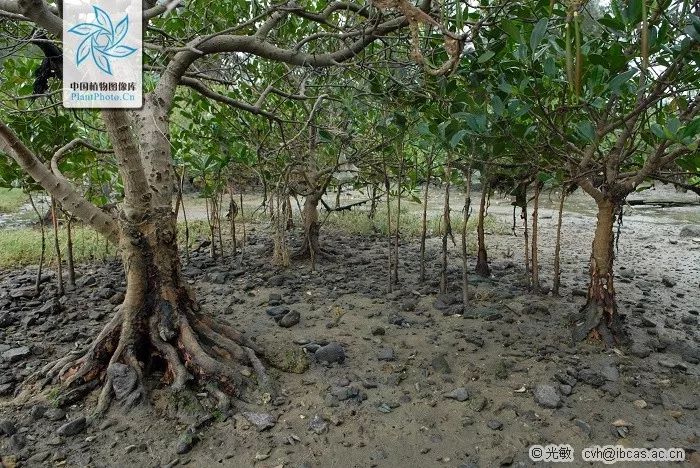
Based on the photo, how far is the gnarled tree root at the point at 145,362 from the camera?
2785 mm

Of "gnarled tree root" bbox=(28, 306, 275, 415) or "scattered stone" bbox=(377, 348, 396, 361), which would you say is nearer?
"gnarled tree root" bbox=(28, 306, 275, 415)

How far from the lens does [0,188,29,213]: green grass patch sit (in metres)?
11.6

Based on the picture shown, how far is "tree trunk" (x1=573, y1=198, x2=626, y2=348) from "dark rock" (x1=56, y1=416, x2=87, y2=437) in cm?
309

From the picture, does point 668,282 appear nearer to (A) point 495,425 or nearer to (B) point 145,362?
(A) point 495,425

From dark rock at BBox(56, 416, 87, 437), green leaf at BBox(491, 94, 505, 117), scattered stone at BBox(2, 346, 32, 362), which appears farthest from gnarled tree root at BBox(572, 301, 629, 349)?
scattered stone at BBox(2, 346, 32, 362)

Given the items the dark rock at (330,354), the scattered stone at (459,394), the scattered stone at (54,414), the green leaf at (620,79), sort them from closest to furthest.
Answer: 1. the green leaf at (620,79)
2. the scattered stone at (54,414)
3. the scattered stone at (459,394)
4. the dark rock at (330,354)

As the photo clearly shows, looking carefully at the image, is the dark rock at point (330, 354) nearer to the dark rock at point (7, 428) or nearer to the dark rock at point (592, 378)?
the dark rock at point (592, 378)

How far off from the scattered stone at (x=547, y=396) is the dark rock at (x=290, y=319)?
6.07 feet

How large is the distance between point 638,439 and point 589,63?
6.02ft

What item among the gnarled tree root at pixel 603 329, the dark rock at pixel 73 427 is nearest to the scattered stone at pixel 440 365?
the gnarled tree root at pixel 603 329

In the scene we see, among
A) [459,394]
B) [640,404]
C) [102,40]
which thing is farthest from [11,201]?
[640,404]

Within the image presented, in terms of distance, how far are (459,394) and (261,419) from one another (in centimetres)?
112

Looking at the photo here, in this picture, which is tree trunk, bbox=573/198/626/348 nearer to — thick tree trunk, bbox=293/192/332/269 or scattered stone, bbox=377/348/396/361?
scattered stone, bbox=377/348/396/361

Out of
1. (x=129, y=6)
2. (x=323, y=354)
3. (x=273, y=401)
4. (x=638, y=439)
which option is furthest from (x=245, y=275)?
(x=638, y=439)
